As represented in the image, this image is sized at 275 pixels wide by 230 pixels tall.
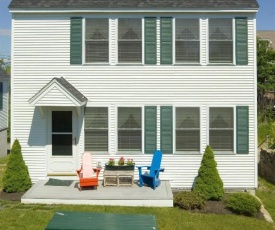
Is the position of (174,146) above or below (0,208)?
above

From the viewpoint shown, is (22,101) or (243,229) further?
(22,101)

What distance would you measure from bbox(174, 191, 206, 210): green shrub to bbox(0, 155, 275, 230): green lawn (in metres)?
0.22

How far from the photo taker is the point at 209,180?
405 inches

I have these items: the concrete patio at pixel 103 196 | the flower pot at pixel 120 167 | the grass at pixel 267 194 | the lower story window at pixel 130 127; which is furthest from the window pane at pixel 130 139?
the grass at pixel 267 194

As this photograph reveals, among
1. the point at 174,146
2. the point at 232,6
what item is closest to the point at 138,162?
the point at 174,146

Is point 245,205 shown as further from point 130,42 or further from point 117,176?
point 130,42

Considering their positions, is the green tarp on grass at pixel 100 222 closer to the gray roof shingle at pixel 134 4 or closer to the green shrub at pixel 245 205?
the green shrub at pixel 245 205

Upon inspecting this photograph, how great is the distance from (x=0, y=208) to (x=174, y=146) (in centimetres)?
522

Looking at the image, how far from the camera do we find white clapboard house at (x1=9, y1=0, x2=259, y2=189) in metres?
11.2

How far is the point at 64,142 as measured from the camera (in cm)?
1148

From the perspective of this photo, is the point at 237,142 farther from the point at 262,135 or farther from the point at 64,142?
the point at 262,135

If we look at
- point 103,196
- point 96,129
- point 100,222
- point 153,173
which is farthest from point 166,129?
point 100,222

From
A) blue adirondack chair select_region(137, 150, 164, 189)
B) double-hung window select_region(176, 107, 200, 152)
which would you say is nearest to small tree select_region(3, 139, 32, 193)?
blue adirondack chair select_region(137, 150, 164, 189)

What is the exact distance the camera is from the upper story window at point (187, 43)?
11.3 m
